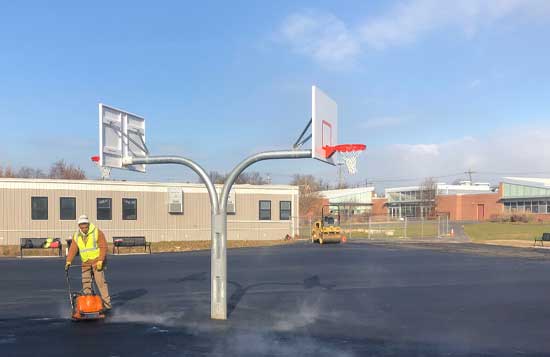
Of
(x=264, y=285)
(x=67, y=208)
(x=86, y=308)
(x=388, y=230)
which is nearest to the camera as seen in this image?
(x=86, y=308)

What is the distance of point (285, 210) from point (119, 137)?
30.1 metres

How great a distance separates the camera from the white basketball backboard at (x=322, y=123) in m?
9.32

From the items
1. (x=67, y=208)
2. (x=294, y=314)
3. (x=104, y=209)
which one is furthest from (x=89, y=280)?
(x=104, y=209)

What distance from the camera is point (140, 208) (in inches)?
1410

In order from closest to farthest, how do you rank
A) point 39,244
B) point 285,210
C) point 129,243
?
point 39,244
point 129,243
point 285,210

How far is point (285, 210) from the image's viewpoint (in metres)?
40.4

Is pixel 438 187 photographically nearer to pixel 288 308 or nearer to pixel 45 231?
pixel 45 231

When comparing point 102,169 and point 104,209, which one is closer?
point 102,169

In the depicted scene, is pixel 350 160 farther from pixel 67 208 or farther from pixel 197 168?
pixel 67 208

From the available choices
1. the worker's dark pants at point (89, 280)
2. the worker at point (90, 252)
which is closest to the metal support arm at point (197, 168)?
the worker at point (90, 252)

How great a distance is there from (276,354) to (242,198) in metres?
31.5

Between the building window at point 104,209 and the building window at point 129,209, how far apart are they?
829 mm

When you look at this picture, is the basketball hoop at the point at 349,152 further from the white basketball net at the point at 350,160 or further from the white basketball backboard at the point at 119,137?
the white basketball backboard at the point at 119,137

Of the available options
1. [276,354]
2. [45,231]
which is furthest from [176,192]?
[276,354]
